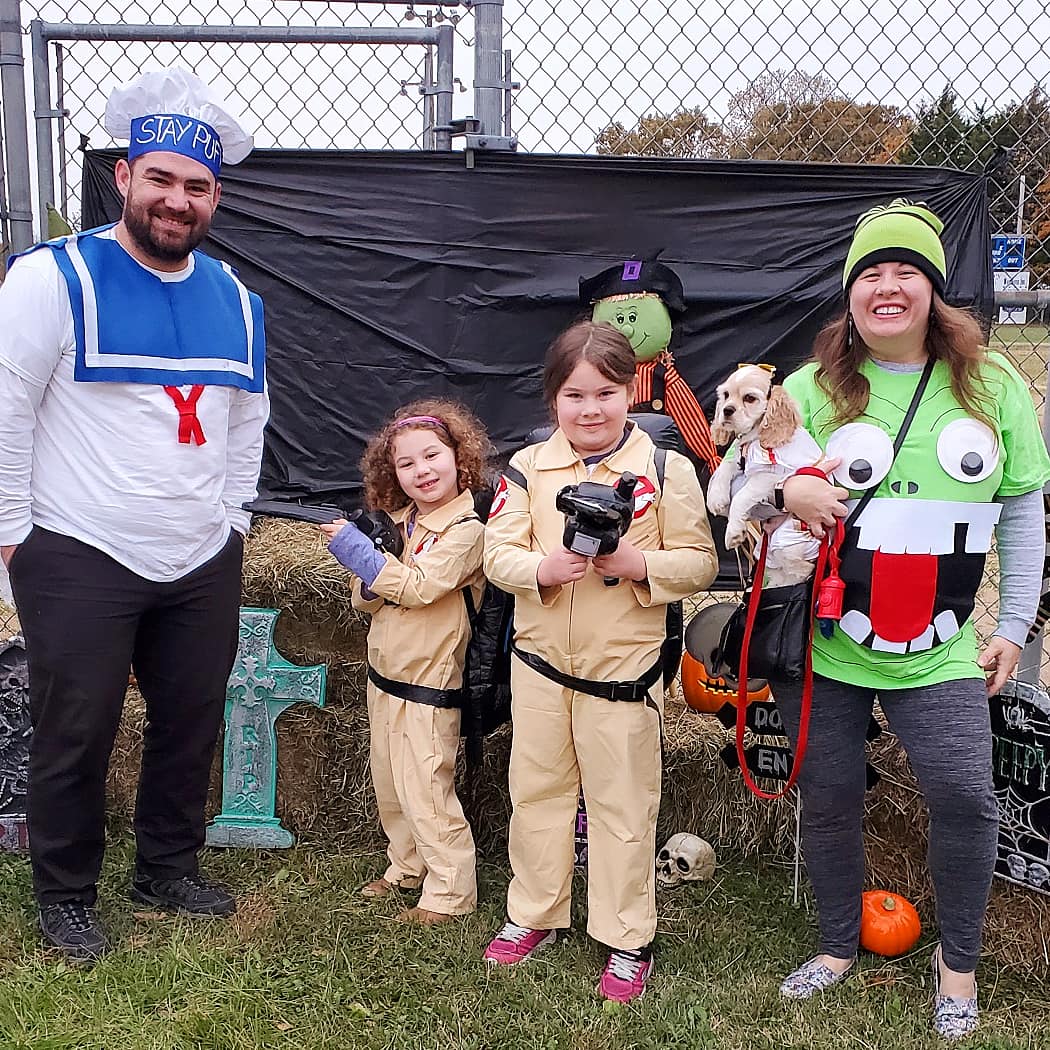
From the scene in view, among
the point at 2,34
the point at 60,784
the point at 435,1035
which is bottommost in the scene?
the point at 435,1035

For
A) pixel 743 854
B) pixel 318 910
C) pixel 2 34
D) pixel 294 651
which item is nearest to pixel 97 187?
pixel 2 34

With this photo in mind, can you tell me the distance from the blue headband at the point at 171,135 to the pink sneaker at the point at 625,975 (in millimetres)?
2288

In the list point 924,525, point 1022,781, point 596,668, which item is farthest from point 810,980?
point 924,525

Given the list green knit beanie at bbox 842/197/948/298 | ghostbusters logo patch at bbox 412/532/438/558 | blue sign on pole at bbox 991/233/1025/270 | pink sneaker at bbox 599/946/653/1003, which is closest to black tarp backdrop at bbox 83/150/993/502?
blue sign on pole at bbox 991/233/1025/270

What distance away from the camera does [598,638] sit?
8.42ft

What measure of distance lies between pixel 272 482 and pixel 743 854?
2.07 m

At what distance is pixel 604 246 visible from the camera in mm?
3529

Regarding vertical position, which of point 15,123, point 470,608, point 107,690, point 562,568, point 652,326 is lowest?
point 107,690

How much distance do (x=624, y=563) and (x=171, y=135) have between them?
1.55 metres

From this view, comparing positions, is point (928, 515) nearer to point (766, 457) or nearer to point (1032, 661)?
point (766, 457)

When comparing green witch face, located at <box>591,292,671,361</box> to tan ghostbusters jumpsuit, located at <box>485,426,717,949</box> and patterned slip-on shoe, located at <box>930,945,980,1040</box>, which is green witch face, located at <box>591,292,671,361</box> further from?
patterned slip-on shoe, located at <box>930,945,980,1040</box>

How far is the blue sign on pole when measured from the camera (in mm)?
3518

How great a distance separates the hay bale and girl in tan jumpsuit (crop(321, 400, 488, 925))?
0.41 m

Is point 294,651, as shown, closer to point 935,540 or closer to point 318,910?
point 318,910
